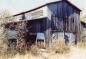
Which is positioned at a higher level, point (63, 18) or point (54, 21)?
point (63, 18)

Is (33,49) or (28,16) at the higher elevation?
(28,16)

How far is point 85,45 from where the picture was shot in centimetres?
2289

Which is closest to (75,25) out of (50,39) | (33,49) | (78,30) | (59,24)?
(78,30)

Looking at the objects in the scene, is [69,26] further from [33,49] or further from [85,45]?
[33,49]

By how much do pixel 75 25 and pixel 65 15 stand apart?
1.91 m

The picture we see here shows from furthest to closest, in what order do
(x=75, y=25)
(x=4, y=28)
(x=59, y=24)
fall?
(x=75, y=25)
(x=59, y=24)
(x=4, y=28)

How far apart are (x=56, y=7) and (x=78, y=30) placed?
162 inches

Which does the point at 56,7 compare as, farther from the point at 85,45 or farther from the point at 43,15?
the point at 85,45

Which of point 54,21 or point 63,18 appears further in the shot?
point 63,18

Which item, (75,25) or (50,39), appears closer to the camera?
(50,39)

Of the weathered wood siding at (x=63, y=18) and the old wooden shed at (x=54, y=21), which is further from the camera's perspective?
the weathered wood siding at (x=63, y=18)

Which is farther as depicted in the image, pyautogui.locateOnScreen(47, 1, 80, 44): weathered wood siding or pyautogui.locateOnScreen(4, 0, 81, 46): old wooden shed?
pyautogui.locateOnScreen(47, 1, 80, 44): weathered wood siding

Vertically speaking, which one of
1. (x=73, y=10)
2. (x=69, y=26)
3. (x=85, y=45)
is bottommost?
(x=85, y=45)

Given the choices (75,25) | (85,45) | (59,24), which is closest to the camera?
(85,45)
